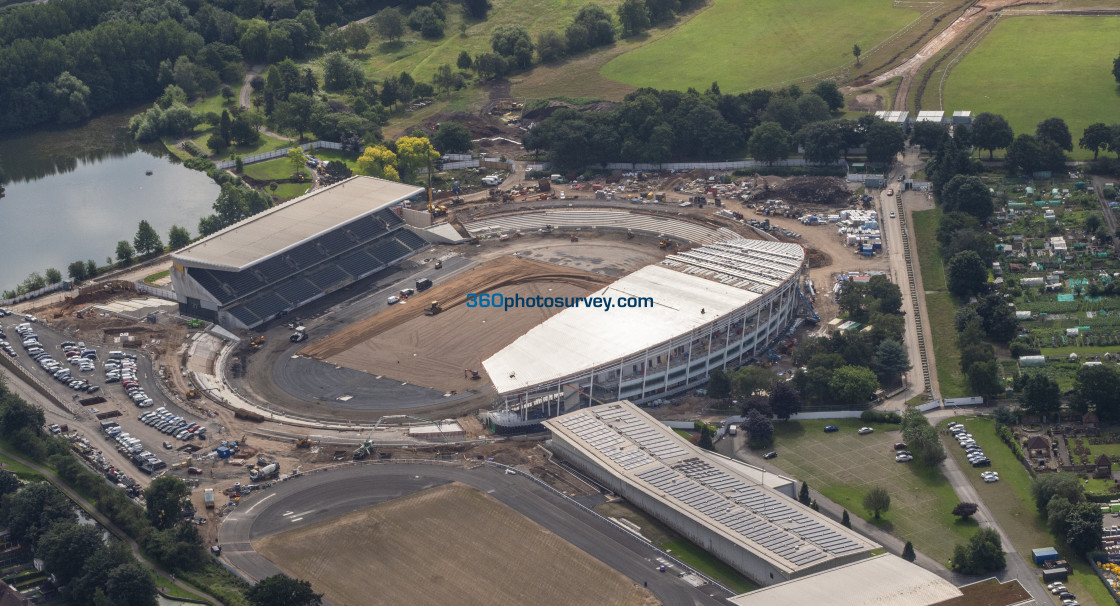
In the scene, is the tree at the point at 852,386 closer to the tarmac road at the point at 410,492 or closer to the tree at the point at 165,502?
the tarmac road at the point at 410,492

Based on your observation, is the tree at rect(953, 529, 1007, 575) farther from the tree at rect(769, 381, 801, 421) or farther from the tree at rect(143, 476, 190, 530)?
the tree at rect(143, 476, 190, 530)

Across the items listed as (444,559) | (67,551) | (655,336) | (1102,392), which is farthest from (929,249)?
(67,551)

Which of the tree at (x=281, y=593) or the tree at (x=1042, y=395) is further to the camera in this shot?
the tree at (x=1042, y=395)

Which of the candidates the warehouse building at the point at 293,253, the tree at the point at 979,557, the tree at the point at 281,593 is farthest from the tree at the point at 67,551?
the tree at the point at 979,557

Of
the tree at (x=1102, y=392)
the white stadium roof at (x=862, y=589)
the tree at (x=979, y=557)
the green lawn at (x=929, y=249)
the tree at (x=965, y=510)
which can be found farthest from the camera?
the green lawn at (x=929, y=249)

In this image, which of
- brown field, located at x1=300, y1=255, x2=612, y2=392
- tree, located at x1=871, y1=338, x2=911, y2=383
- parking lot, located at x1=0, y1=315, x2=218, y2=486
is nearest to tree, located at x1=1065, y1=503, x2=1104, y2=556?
tree, located at x1=871, y1=338, x2=911, y2=383

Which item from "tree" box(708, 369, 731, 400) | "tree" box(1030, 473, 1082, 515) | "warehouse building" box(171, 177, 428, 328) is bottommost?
"tree" box(1030, 473, 1082, 515)
